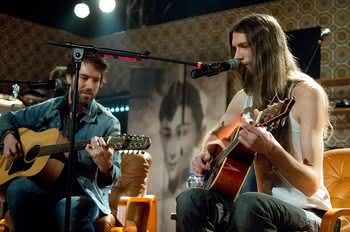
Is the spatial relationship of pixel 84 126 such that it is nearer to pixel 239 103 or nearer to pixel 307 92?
pixel 239 103

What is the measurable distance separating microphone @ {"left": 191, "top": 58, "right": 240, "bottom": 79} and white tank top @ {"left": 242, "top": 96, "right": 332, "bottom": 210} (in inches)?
13.1

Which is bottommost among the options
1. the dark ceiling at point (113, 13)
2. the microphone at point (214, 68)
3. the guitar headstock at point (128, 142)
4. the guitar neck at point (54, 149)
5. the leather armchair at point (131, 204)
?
the leather armchair at point (131, 204)

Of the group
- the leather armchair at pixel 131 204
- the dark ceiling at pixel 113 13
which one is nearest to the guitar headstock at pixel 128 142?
the leather armchair at pixel 131 204

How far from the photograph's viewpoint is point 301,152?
6.23 feet

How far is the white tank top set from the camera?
6.18ft

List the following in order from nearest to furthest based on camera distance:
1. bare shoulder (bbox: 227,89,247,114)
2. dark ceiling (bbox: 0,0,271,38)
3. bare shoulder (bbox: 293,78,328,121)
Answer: bare shoulder (bbox: 293,78,328,121) < bare shoulder (bbox: 227,89,247,114) < dark ceiling (bbox: 0,0,271,38)

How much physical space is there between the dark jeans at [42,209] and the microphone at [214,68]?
104cm

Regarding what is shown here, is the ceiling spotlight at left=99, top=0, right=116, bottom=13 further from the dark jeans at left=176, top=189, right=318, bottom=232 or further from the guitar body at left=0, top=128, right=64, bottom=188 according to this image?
the dark jeans at left=176, top=189, right=318, bottom=232

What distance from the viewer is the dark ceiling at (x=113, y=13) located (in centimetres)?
622

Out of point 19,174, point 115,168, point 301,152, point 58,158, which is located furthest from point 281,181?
point 19,174

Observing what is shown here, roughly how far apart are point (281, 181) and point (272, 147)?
1.02 ft

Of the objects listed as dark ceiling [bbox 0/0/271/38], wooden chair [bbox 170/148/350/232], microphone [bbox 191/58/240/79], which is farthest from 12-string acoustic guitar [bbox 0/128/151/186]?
dark ceiling [bbox 0/0/271/38]

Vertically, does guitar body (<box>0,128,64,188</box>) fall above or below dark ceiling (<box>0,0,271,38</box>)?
below

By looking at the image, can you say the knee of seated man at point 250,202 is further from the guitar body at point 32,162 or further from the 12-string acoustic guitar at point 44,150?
the guitar body at point 32,162
